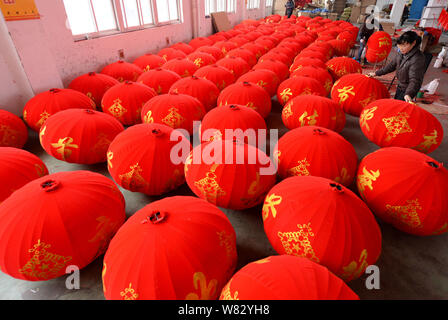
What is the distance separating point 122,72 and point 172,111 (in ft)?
8.37

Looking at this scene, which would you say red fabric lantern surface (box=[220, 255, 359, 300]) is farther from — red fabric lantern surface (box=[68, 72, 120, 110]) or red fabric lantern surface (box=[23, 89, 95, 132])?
red fabric lantern surface (box=[68, 72, 120, 110])

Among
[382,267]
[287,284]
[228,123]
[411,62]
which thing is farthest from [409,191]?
[411,62]

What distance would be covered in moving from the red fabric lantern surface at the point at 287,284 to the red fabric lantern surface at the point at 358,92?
385 cm

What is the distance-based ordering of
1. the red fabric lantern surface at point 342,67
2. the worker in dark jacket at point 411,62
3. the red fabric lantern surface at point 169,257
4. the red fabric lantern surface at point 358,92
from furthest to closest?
the red fabric lantern surface at point 342,67 < the red fabric lantern surface at point 358,92 < the worker in dark jacket at point 411,62 < the red fabric lantern surface at point 169,257

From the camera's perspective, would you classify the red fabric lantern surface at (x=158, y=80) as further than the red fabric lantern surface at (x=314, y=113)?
Yes

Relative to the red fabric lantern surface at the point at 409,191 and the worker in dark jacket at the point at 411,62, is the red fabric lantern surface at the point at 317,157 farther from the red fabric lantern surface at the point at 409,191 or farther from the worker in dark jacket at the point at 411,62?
the worker in dark jacket at the point at 411,62

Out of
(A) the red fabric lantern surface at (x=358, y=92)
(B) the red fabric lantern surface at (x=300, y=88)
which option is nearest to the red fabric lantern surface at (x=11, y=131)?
(B) the red fabric lantern surface at (x=300, y=88)

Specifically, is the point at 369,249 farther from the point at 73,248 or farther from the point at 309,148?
the point at 73,248

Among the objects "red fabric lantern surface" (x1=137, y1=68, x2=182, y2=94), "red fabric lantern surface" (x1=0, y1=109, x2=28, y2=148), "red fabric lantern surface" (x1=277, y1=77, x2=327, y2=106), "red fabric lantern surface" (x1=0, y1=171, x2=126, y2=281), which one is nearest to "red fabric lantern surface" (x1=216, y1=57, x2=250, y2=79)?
"red fabric lantern surface" (x1=137, y1=68, x2=182, y2=94)

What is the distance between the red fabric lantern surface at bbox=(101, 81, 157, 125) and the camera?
Answer: 13.7ft

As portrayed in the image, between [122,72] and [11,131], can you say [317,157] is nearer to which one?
[11,131]

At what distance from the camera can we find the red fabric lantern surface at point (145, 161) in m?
2.68

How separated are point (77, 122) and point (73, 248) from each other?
72.7 inches
